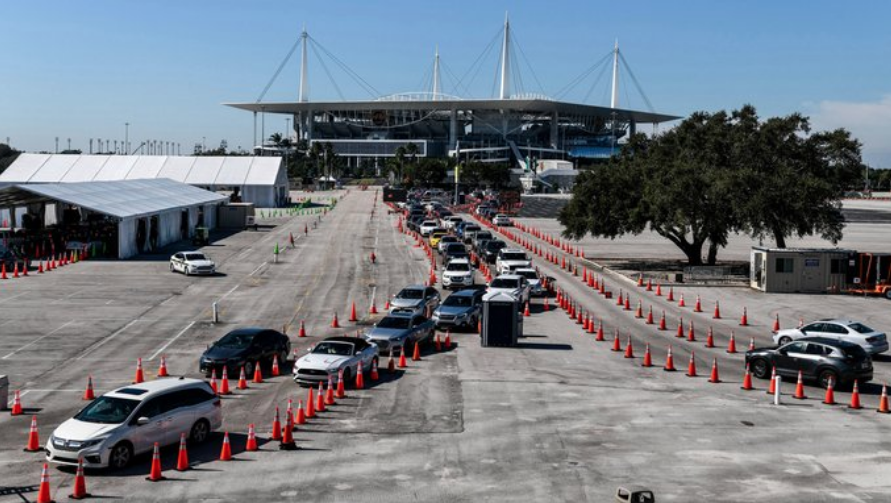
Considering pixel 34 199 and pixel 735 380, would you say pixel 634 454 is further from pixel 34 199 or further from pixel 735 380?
pixel 34 199

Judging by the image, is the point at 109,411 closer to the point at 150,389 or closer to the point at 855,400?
the point at 150,389

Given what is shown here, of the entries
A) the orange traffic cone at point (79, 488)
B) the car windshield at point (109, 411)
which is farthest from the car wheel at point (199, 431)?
the orange traffic cone at point (79, 488)

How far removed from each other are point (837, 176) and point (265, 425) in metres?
45.8

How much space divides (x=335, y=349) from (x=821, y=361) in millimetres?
13094

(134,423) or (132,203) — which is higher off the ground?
(132,203)

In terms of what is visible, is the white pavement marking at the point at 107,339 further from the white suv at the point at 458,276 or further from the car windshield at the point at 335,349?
the white suv at the point at 458,276

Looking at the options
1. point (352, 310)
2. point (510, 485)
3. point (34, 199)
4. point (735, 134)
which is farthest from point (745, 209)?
point (34, 199)

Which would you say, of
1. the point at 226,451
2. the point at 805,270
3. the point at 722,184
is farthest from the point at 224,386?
the point at 722,184

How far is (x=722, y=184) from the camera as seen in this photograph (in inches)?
2088

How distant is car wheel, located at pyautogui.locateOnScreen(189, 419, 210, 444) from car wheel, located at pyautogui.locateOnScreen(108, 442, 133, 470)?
1641 mm

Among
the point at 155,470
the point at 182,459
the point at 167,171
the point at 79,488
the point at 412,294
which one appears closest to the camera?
the point at 79,488

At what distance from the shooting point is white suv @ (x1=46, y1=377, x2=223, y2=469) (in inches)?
698

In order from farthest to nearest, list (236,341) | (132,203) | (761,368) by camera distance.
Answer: (132,203)
(761,368)
(236,341)

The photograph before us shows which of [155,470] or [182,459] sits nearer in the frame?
[155,470]
